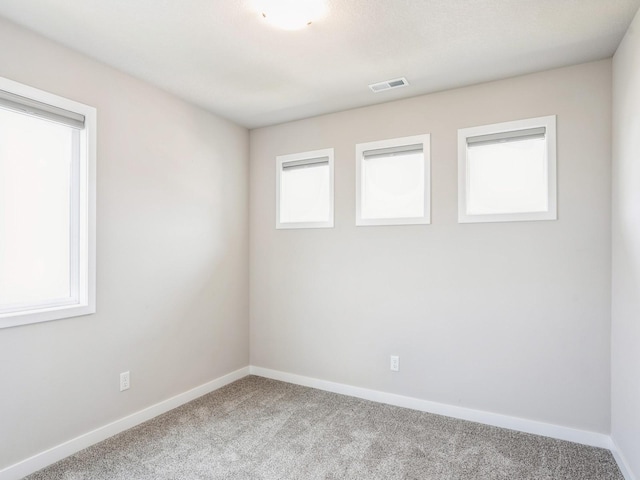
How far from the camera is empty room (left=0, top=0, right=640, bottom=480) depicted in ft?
7.19

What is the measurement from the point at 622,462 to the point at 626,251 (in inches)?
48.9

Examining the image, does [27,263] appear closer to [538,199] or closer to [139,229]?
[139,229]

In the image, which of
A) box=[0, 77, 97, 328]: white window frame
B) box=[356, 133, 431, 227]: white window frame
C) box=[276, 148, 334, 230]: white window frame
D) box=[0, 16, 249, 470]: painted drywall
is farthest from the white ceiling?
box=[276, 148, 334, 230]: white window frame

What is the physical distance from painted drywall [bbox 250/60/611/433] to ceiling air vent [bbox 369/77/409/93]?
0.28 m

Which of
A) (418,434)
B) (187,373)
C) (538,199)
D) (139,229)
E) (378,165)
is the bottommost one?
(418,434)

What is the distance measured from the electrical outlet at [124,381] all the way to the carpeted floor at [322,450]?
11.9 inches

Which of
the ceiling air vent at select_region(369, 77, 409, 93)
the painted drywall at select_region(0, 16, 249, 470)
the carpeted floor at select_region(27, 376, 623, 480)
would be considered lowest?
the carpeted floor at select_region(27, 376, 623, 480)

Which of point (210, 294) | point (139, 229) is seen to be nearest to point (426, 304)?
point (210, 294)

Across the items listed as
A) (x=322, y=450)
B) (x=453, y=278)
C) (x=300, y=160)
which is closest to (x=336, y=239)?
(x=300, y=160)

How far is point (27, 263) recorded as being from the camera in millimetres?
2320

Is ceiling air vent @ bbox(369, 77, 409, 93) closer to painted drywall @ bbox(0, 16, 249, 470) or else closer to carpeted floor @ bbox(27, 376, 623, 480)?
painted drywall @ bbox(0, 16, 249, 470)

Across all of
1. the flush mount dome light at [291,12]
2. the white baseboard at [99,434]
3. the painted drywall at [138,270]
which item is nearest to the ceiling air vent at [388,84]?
the flush mount dome light at [291,12]

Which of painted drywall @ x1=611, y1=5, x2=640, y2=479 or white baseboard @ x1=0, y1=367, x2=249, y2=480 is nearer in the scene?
painted drywall @ x1=611, y1=5, x2=640, y2=479

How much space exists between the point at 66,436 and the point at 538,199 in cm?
354
